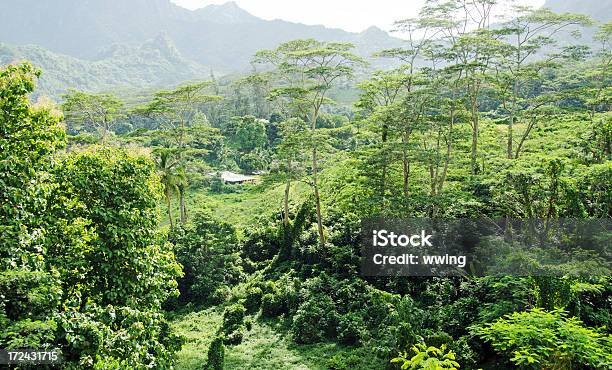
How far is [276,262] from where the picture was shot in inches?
853

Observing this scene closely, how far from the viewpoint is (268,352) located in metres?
14.5

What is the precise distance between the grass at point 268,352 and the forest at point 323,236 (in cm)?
7

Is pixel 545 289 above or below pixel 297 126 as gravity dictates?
below

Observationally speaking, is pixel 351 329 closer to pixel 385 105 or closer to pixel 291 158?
pixel 291 158

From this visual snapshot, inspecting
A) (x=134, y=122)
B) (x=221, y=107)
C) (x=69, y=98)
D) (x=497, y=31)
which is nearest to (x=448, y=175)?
(x=497, y=31)

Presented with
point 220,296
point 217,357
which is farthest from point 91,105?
point 217,357

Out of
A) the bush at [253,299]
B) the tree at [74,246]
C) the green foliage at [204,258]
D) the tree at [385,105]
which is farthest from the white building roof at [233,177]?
the tree at [74,246]

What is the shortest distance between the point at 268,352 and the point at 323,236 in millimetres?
6734

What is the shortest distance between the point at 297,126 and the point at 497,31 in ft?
32.6

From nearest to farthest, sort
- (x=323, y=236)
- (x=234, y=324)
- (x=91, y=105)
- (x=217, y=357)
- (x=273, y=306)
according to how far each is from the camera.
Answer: (x=217, y=357), (x=234, y=324), (x=273, y=306), (x=323, y=236), (x=91, y=105)

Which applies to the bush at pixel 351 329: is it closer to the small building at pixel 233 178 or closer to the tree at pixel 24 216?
the tree at pixel 24 216

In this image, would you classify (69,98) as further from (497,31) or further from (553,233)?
(553,233)

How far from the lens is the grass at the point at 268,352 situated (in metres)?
13.2

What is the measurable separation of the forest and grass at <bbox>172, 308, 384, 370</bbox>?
0.07m
